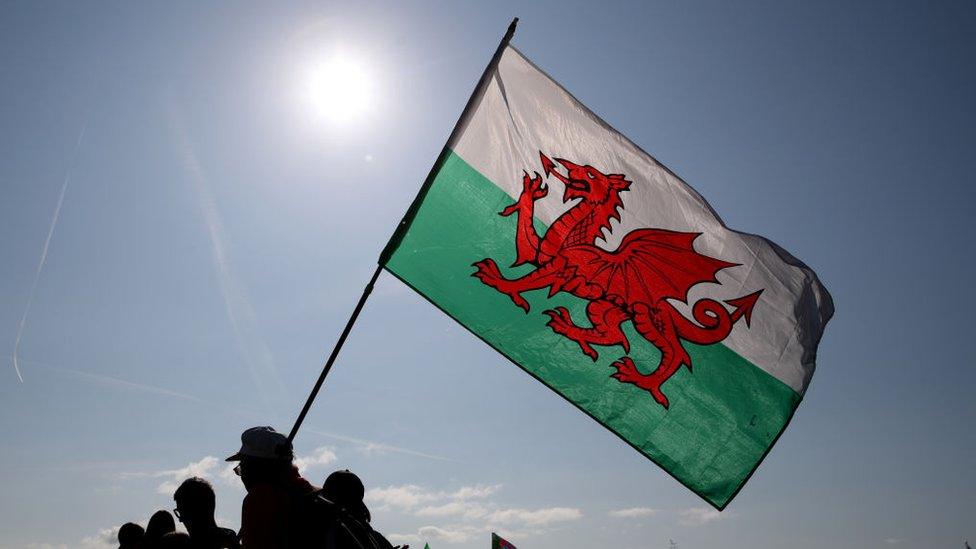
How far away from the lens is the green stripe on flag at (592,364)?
6.27 m

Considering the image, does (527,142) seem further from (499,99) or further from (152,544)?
(152,544)

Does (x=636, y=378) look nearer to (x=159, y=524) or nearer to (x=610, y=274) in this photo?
(x=610, y=274)

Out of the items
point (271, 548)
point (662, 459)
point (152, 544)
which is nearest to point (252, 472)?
point (271, 548)

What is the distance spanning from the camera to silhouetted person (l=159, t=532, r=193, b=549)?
4.30 meters

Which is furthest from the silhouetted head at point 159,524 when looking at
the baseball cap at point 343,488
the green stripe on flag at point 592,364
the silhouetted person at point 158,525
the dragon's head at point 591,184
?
the dragon's head at point 591,184

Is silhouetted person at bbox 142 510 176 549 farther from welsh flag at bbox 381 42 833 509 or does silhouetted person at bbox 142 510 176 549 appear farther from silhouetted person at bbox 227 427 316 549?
welsh flag at bbox 381 42 833 509

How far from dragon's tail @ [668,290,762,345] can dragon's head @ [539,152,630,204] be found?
129 centimetres

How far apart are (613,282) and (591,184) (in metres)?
1.02

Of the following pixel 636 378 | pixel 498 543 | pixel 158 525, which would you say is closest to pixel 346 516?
pixel 158 525

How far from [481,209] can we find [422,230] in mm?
659

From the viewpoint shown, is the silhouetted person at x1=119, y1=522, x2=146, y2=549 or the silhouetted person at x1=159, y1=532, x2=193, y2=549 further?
the silhouetted person at x1=119, y1=522, x2=146, y2=549

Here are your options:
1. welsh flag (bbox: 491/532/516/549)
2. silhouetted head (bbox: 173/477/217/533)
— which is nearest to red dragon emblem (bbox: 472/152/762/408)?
silhouetted head (bbox: 173/477/217/533)

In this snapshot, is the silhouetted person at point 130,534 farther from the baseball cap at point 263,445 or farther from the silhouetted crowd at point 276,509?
the baseball cap at point 263,445

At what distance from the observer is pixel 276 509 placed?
3674 millimetres
